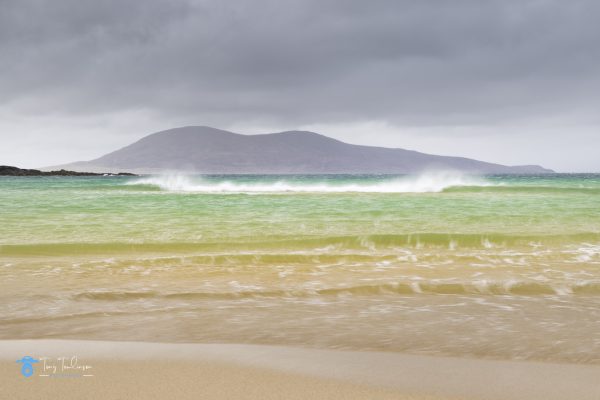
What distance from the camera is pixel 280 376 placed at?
3303 mm

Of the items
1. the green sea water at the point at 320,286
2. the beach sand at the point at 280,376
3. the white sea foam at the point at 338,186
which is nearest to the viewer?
the beach sand at the point at 280,376

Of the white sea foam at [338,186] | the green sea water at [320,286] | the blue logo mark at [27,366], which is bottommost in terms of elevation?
the green sea water at [320,286]

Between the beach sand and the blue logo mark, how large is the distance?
0.15 ft

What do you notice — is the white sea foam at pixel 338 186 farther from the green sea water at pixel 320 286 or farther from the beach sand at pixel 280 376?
the beach sand at pixel 280 376

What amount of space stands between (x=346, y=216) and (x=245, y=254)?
7.72m

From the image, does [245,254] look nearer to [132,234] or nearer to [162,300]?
[162,300]

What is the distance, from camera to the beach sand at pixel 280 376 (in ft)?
9.86

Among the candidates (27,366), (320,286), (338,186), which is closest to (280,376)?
(27,366)

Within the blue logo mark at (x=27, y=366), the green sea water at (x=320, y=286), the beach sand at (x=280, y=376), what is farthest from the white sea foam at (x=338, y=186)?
the blue logo mark at (x=27, y=366)

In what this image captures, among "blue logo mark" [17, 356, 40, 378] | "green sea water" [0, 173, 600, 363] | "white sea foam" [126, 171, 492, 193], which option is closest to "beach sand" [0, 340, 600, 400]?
"blue logo mark" [17, 356, 40, 378]

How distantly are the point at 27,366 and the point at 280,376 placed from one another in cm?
181

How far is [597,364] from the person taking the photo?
355 centimetres

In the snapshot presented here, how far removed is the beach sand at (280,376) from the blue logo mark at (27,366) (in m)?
0.05

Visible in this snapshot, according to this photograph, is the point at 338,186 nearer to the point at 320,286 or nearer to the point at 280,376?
the point at 320,286
